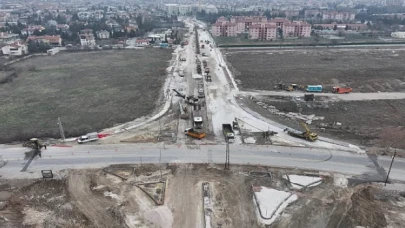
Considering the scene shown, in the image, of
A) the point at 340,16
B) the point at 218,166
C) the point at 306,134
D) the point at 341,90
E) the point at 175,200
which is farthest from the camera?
the point at 340,16

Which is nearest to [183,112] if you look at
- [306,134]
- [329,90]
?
[306,134]

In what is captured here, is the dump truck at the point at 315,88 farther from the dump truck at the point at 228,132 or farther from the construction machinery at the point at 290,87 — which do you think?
the dump truck at the point at 228,132

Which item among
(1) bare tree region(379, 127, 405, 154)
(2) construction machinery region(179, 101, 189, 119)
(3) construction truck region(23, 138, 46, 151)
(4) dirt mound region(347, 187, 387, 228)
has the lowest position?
(4) dirt mound region(347, 187, 387, 228)

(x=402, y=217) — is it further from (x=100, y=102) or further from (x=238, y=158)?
(x=100, y=102)

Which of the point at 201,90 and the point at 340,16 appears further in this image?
the point at 340,16

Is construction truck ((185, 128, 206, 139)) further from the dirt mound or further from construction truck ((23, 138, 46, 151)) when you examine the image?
the dirt mound

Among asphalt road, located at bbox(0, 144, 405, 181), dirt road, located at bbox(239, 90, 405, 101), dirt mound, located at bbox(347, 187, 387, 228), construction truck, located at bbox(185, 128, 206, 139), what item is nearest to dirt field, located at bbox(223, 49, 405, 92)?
dirt road, located at bbox(239, 90, 405, 101)

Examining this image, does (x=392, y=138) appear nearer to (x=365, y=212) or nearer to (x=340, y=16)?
(x=365, y=212)
